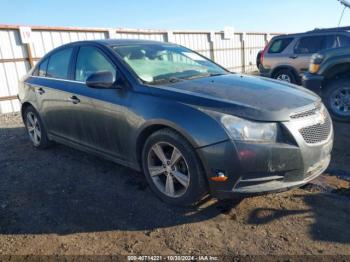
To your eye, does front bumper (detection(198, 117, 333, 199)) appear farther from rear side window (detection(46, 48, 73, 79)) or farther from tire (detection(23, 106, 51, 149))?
tire (detection(23, 106, 51, 149))

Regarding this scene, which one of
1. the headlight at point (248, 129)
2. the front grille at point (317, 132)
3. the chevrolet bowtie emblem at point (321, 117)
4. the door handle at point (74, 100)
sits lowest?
the front grille at point (317, 132)

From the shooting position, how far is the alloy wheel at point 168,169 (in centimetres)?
320

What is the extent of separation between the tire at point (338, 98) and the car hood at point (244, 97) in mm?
3276

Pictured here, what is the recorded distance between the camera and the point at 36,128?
5500 mm

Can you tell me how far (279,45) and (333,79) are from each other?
Answer: 372 centimetres

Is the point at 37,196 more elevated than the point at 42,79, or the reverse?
the point at 42,79

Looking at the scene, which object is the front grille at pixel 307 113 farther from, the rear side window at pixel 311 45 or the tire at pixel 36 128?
the rear side window at pixel 311 45

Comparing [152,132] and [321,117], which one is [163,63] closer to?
[152,132]

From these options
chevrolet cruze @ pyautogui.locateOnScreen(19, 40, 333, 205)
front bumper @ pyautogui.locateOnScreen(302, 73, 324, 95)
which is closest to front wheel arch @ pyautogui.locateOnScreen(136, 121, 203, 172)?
chevrolet cruze @ pyautogui.locateOnScreen(19, 40, 333, 205)

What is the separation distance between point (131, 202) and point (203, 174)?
0.95 m

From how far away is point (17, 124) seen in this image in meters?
7.97

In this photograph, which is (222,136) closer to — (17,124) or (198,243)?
(198,243)

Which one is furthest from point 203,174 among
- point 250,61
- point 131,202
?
point 250,61

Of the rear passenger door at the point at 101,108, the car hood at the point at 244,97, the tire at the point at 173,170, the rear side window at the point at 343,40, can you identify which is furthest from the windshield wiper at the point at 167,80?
the rear side window at the point at 343,40
